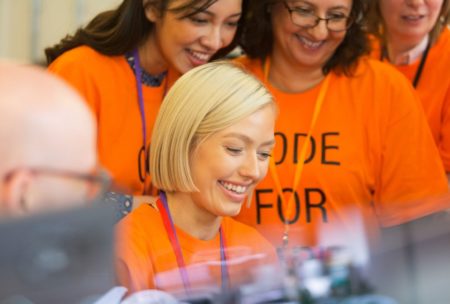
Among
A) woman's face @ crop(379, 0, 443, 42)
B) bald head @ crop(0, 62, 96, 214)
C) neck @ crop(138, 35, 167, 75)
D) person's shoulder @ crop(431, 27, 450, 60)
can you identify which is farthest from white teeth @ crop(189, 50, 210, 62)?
bald head @ crop(0, 62, 96, 214)

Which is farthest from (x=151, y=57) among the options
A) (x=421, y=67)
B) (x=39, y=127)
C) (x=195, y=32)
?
(x=39, y=127)

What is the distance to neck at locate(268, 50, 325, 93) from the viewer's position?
209 centimetres

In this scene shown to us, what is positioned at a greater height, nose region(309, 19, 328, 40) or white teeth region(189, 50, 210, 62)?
nose region(309, 19, 328, 40)

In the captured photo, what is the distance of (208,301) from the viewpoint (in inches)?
35.8

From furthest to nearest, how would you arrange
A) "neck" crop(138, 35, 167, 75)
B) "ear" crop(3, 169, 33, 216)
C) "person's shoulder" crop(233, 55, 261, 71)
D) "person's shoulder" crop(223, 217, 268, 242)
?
"person's shoulder" crop(233, 55, 261, 71) < "neck" crop(138, 35, 167, 75) < "person's shoulder" crop(223, 217, 268, 242) < "ear" crop(3, 169, 33, 216)

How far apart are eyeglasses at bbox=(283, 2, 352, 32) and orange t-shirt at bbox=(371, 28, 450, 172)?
0.41 m

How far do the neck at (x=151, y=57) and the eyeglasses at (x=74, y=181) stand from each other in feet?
4.33

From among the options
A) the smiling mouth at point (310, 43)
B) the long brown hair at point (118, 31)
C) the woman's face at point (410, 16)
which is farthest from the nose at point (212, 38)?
the woman's face at point (410, 16)

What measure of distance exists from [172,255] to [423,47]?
1240mm

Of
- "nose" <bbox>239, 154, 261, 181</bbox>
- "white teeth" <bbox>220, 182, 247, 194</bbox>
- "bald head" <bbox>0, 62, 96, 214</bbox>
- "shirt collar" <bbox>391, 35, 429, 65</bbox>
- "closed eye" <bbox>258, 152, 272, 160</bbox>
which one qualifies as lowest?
"white teeth" <bbox>220, 182, 247, 194</bbox>

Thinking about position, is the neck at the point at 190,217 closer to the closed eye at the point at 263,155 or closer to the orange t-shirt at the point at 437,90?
the closed eye at the point at 263,155

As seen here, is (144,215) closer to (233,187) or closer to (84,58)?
(233,187)

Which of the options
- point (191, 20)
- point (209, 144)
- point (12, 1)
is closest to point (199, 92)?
point (209, 144)

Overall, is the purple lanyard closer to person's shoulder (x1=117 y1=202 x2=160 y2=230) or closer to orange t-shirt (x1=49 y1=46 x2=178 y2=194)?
orange t-shirt (x1=49 y1=46 x2=178 y2=194)
